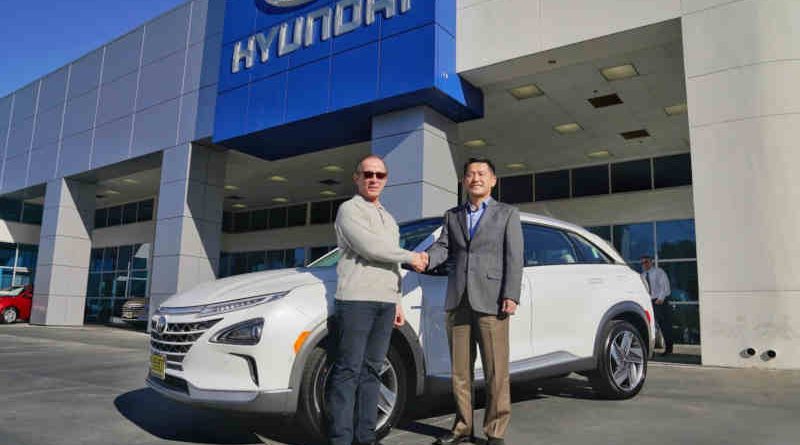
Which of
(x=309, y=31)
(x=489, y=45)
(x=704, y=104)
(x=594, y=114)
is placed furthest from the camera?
(x=594, y=114)

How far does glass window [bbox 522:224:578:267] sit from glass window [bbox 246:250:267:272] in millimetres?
22820

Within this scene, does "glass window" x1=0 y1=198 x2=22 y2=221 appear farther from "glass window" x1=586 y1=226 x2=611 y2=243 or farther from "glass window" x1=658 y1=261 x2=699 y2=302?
"glass window" x1=658 y1=261 x2=699 y2=302

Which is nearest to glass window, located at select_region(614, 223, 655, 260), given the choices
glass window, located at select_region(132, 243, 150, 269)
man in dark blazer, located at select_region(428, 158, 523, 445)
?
man in dark blazer, located at select_region(428, 158, 523, 445)

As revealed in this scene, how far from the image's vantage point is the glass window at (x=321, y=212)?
24.7 m

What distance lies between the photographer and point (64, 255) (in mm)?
19625

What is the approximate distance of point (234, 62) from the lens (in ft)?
45.3

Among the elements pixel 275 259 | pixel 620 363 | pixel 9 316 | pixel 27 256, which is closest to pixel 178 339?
pixel 620 363

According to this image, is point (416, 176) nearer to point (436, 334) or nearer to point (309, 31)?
point (309, 31)

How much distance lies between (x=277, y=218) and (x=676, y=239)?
1701 centimetres

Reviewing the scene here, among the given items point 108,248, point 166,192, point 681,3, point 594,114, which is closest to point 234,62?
point 166,192

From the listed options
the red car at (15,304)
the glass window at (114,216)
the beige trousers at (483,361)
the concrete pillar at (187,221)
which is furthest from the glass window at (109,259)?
the beige trousers at (483,361)

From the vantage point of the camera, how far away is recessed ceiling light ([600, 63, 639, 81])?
430 inches

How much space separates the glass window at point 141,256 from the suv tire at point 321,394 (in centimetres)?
2583

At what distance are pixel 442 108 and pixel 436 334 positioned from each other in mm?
8033
